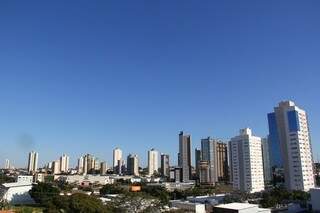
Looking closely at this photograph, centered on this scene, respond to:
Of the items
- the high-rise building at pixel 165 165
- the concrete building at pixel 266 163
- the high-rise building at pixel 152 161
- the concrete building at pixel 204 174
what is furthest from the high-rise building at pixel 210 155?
the high-rise building at pixel 152 161

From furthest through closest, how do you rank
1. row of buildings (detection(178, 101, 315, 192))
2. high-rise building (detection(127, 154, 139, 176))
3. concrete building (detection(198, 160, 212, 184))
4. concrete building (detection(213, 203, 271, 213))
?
high-rise building (detection(127, 154, 139, 176))
concrete building (detection(198, 160, 212, 184))
row of buildings (detection(178, 101, 315, 192))
concrete building (detection(213, 203, 271, 213))

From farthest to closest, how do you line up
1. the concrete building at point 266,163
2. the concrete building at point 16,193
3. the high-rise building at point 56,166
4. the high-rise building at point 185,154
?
the high-rise building at point 56,166 < the high-rise building at point 185,154 < the concrete building at point 266,163 < the concrete building at point 16,193

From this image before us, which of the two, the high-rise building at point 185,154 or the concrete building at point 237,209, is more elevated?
the high-rise building at point 185,154

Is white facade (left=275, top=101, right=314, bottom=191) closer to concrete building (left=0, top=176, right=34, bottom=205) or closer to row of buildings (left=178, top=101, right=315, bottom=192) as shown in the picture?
row of buildings (left=178, top=101, right=315, bottom=192)

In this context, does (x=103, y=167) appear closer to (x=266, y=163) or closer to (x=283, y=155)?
A: (x=266, y=163)

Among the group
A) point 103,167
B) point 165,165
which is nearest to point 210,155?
point 165,165

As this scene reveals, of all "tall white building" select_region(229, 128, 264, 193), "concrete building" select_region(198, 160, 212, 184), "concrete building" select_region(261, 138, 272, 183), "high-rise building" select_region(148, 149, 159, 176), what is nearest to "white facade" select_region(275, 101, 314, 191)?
"tall white building" select_region(229, 128, 264, 193)

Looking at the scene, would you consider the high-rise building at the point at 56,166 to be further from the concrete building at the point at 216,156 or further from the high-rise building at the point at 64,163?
the concrete building at the point at 216,156

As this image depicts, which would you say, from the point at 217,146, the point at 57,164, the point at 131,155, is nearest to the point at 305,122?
the point at 217,146
